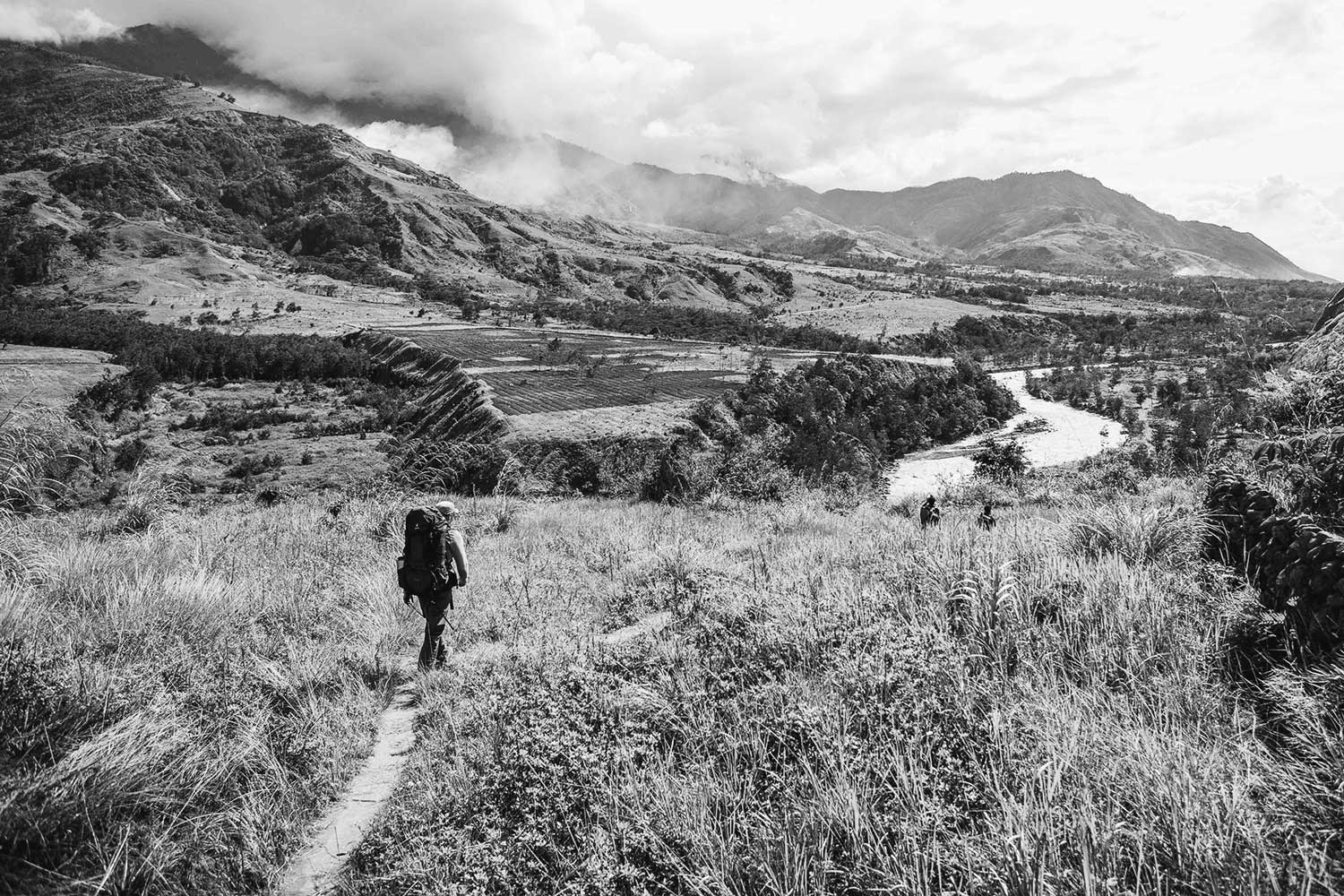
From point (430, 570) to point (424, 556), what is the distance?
140 mm

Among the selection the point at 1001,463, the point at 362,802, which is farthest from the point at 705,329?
the point at 362,802

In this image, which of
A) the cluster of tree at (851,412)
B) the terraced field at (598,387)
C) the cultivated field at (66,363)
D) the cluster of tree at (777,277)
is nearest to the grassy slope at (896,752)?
the cluster of tree at (851,412)

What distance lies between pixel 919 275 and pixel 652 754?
209627mm

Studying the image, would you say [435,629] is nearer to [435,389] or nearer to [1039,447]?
[435,389]

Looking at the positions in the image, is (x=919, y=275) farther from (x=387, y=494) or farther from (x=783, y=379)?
(x=387, y=494)

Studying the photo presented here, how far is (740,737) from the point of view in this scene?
321cm

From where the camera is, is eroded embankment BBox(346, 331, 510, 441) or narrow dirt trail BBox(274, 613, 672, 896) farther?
eroded embankment BBox(346, 331, 510, 441)

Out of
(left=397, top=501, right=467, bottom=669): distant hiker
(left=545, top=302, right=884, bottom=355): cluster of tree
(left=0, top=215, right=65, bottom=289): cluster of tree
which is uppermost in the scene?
(left=0, top=215, right=65, bottom=289): cluster of tree

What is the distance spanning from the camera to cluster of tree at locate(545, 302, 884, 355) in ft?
193

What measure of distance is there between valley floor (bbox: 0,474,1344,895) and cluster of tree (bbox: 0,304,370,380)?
184 ft

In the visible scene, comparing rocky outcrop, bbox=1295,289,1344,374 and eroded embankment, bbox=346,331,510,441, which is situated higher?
rocky outcrop, bbox=1295,289,1344,374

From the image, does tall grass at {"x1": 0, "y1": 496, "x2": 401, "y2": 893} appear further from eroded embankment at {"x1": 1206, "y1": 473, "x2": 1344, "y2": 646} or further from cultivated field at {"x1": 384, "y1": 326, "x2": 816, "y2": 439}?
cultivated field at {"x1": 384, "y1": 326, "x2": 816, "y2": 439}

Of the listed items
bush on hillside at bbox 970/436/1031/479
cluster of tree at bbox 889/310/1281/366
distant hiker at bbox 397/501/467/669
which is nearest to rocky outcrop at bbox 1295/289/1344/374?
distant hiker at bbox 397/501/467/669

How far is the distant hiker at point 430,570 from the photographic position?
554 centimetres
